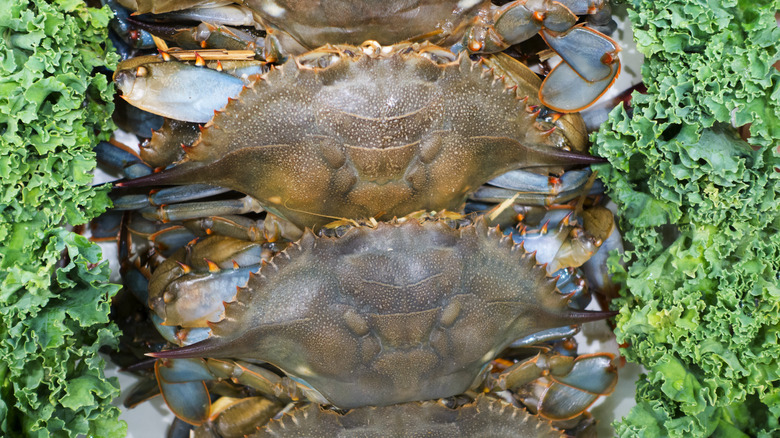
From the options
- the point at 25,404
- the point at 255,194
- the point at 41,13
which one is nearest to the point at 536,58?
the point at 255,194

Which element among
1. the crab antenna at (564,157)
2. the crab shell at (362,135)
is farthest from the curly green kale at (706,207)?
the crab shell at (362,135)

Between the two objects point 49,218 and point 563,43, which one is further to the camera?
point 563,43

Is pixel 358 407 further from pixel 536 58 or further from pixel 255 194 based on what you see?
pixel 536 58

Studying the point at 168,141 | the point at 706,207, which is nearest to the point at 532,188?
the point at 706,207

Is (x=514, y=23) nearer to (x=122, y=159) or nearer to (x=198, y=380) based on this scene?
(x=122, y=159)

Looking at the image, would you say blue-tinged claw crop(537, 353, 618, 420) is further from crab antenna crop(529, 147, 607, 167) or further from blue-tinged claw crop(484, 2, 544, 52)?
blue-tinged claw crop(484, 2, 544, 52)
